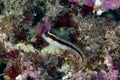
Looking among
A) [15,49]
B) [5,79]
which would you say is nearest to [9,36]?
[15,49]

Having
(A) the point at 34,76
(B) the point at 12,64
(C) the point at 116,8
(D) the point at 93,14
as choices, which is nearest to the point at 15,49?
(B) the point at 12,64

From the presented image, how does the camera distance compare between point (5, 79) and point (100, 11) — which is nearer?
point (5, 79)

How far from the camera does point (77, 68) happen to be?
5.29 meters

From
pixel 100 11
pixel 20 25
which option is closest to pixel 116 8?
pixel 100 11

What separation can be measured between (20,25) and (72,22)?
0.99m

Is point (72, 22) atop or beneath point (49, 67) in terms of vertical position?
atop

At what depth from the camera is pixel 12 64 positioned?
215 inches

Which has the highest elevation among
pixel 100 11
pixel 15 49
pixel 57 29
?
pixel 100 11

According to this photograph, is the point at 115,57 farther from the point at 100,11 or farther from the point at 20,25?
the point at 20,25

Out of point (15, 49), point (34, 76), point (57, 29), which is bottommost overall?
point (34, 76)

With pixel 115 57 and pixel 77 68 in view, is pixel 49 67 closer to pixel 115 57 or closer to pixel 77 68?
pixel 77 68

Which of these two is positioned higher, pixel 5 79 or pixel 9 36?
pixel 9 36

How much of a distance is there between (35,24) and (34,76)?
1076 millimetres

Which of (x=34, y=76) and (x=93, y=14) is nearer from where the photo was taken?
(x=34, y=76)
